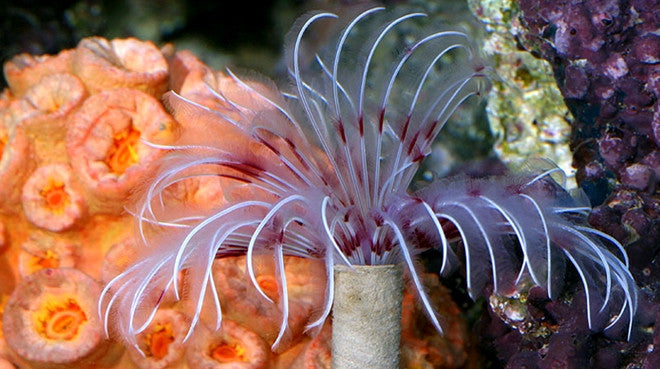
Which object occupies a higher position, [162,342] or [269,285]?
[269,285]

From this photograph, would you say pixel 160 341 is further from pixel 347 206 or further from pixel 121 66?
pixel 121 66

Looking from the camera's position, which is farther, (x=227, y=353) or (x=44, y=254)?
(x=44, y=254)

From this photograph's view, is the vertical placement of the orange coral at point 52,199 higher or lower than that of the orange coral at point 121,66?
lower

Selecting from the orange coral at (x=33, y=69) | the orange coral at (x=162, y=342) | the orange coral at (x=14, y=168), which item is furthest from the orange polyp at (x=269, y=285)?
the orange coral at (x=33, y=69)

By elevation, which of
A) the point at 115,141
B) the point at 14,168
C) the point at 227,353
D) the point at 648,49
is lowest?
the point at 227,353

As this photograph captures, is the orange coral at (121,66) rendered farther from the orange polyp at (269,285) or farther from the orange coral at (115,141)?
the orange polyp at (269,285)

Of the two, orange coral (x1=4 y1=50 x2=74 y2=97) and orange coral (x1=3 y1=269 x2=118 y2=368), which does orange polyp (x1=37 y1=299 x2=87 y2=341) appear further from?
orange coral (x1=4 y1=50 x2=74 y2=97)

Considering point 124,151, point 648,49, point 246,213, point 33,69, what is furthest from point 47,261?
point 648,49

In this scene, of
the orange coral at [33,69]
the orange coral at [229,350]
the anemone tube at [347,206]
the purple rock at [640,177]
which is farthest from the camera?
the orange coral at [33,69]
